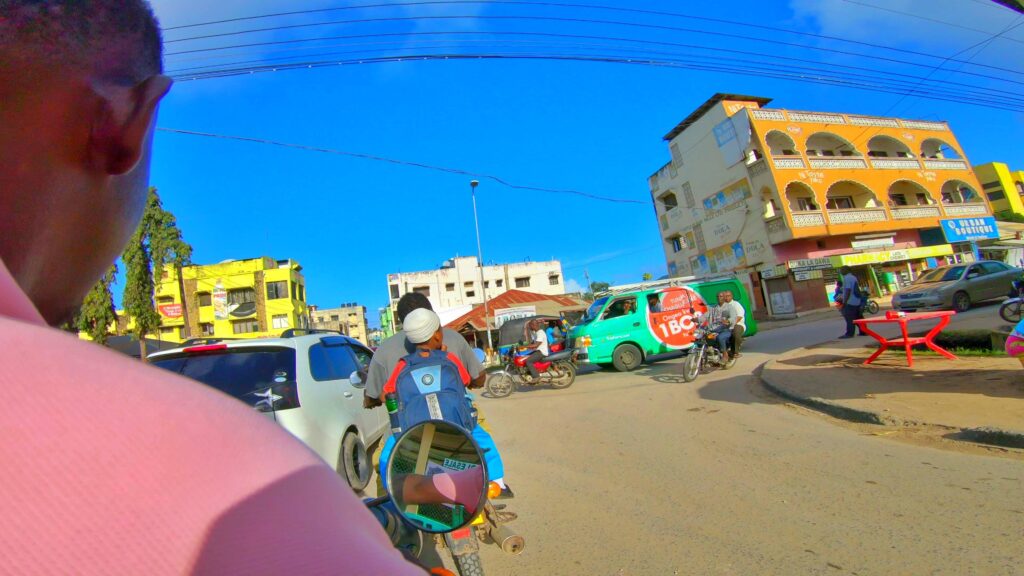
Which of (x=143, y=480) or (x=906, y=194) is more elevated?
(x=906, y=194)

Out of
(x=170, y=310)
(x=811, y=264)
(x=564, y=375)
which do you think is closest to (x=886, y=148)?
(x=811, y=264)

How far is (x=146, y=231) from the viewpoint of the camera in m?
19.7

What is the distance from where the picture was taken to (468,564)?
262cm

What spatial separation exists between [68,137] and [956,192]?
44120 millimetres

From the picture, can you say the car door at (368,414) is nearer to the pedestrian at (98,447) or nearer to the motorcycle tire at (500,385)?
the motorcycle tire at (500,385)

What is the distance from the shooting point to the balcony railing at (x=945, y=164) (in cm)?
3161

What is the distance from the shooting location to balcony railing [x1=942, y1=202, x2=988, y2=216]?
3045cm

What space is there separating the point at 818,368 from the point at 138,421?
365 inches

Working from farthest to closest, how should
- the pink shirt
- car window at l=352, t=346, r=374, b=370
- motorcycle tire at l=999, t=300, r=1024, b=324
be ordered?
motorcycle tire at l=999, t=300, r=1024, b=324 → car window at l=352, t=346, r=374, b=370 → the pink shirt

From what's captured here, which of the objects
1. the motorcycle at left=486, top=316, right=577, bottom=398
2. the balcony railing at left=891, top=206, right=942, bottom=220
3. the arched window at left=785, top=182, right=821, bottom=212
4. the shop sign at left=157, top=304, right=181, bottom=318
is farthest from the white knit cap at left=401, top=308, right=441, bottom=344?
the shop sign at left=157, top=304, right=181, bottom=318

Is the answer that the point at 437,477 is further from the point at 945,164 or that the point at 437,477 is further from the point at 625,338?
the point at 945,164

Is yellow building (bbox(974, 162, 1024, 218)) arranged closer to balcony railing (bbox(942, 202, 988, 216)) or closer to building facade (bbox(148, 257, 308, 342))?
balcony railing (bbox(942, 202, 988, 216))

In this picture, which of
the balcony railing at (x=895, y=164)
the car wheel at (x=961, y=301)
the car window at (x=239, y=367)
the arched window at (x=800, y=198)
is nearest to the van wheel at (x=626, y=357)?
the car window at (x=239, y=367)

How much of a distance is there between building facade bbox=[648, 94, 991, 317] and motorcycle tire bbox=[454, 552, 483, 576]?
27530 mm
